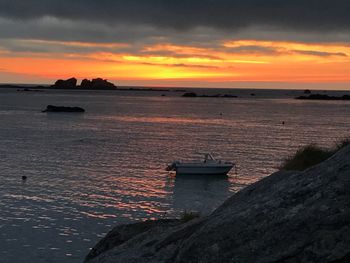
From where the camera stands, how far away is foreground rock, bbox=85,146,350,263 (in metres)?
5.40

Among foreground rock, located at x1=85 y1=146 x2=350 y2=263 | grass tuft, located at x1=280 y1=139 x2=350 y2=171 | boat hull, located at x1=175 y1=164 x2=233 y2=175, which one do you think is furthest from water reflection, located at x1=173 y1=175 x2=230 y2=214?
foreground rock, located at x1=85 y1=146 x2=350 y2=263

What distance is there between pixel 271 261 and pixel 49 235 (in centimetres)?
1858

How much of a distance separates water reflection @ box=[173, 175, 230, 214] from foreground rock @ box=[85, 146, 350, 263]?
62.4 feet

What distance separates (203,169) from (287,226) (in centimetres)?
3533

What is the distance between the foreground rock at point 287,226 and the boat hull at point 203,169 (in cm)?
3324

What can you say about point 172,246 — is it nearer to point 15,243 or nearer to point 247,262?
point 247,262

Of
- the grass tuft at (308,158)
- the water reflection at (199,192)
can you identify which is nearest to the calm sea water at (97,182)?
the water reflection at (199,192)

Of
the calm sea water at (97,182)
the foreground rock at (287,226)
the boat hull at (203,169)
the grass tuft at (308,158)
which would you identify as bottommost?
the calm sea water at (97,182)

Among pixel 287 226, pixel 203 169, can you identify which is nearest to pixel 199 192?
pixel 203 169

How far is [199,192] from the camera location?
3409 cm

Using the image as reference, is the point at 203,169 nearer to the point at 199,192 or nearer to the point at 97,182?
the point at 199,192

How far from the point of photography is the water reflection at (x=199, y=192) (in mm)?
28917

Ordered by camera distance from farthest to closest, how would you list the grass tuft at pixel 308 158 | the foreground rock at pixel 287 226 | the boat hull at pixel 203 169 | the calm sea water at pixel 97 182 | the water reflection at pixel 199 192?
the boat hull at pixel 203 169, the water reflection at pixel 199 192, the calm sea water at pixel 97 182, the grass tuft at pixel 308 158, the foreground rock at pixel 287 226

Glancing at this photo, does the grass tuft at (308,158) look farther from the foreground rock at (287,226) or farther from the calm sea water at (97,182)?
the foreground rock at (287,226)
